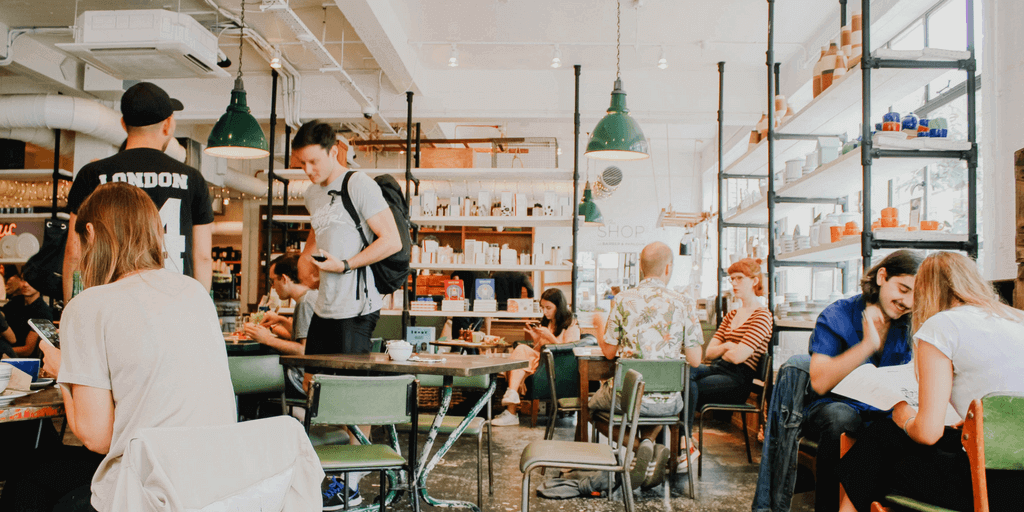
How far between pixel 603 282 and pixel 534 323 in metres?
5.84

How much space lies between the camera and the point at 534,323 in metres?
6.93

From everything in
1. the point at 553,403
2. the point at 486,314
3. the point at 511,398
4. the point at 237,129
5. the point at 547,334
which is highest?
the point at 237,129

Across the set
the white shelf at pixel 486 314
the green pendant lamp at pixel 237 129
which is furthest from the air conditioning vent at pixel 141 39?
the white shelf at pixel 486 314

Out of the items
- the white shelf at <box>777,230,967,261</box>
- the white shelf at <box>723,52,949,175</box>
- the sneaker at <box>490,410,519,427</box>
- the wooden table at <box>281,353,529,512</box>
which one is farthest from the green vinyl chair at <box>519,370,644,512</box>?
the sneaker at <box>490,410,519,427</box>

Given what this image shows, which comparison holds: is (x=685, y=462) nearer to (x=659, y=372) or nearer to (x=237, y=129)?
(x=659, y=372)

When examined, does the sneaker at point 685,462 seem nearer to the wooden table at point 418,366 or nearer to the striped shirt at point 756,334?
the striped shirt at point 756,334

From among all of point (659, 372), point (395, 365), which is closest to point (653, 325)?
point (659, 372)

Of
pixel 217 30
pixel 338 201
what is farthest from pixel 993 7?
pixel 217 30

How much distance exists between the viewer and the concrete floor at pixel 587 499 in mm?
3600

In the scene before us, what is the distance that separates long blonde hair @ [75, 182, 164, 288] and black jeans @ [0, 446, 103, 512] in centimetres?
46

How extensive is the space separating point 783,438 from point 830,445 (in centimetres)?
33

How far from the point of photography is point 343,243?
2959 millimetres

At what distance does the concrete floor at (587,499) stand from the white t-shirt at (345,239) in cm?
111

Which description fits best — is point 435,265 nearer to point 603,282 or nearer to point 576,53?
point 576,53
